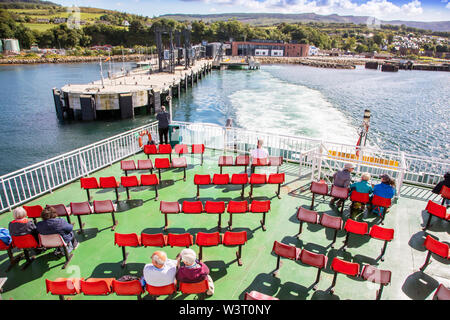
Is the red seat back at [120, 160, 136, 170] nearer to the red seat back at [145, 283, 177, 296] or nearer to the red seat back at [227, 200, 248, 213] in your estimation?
the red seat back at [227, 200, 248, 213]

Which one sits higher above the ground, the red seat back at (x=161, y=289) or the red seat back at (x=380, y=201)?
the red seat back at (x=380, y=201)

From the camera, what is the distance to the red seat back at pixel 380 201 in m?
7.73

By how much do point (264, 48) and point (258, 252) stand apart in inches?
6128

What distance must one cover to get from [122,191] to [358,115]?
3502cm

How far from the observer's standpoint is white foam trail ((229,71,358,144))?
94.0 feet

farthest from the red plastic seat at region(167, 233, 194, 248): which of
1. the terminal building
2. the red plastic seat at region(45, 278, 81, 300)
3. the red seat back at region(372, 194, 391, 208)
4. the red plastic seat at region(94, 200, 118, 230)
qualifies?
the terminal building

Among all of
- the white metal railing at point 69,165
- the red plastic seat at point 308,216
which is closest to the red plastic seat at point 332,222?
the red plastic seat at point 308,216

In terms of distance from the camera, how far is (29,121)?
1312 inches

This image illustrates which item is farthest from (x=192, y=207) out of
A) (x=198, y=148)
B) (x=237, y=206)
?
(x=198, y=148)

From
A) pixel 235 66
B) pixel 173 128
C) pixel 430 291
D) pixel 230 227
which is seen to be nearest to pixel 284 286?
pixel 230 227

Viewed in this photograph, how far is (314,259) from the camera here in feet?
17.9

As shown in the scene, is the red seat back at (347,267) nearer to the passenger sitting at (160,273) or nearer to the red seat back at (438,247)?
the red seat back at (438,247)

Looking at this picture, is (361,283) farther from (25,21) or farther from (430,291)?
(25,21)

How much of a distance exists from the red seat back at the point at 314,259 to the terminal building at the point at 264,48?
151m
